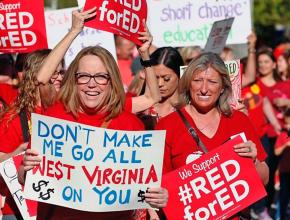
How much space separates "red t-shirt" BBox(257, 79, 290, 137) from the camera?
1332 centimetres

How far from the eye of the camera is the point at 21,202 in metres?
6.79

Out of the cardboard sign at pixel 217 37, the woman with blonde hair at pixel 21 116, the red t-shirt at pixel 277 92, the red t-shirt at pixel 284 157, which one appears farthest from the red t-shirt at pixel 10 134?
the red t-shirt at pixel 277 92

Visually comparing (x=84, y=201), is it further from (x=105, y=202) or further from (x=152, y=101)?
(x=152, y=101)

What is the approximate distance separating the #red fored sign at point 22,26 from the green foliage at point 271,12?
23.4m

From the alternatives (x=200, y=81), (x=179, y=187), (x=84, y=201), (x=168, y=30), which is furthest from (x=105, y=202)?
(x=168, y=30)

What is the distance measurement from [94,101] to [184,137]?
2.28ft

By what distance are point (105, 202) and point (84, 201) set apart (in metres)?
0.12

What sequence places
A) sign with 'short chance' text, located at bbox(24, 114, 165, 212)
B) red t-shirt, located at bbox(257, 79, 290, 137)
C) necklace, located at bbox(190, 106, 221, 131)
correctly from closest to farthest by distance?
sign with 'short chance' text, located at bbox(24, 114, 165, 212), necklace, located at bbox(190, 106, 221, 131), red t-shirt, located at bbox(257, 79, 290, 137)

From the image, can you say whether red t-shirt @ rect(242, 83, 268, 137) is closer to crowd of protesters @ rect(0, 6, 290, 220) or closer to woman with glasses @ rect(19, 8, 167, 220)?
crowd of protesters @ rect(0, 6, 290, 220)

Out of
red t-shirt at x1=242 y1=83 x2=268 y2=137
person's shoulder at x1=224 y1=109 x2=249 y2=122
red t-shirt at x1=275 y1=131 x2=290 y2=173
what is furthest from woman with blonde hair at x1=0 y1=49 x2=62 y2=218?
red t-shirt at x1=242 y1=83 x2=268 y2=137

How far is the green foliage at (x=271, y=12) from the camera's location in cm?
3184

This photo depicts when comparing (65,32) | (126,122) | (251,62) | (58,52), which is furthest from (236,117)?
(65,32)

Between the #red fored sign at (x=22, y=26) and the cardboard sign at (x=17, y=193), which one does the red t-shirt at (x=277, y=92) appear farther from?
the cardboard sign at (x=17, y=193)

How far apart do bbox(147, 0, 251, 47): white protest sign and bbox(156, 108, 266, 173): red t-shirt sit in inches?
186
